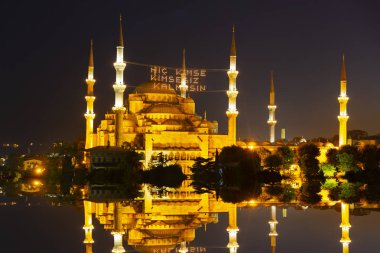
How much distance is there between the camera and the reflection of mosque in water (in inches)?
882

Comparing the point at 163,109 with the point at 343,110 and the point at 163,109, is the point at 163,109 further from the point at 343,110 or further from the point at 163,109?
the point at 343,110

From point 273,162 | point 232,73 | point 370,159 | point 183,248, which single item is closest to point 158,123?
point 232,73

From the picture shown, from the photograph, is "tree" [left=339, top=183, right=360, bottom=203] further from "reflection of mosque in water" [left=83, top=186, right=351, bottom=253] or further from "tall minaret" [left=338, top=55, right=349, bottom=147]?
"tall minaret" [left=338, top=55, right=349, bottom=147]

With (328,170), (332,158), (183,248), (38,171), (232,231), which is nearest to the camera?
(183,248)

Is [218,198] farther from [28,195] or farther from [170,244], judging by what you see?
[170,244]

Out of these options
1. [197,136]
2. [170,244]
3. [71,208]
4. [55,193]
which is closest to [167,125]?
[197,136]

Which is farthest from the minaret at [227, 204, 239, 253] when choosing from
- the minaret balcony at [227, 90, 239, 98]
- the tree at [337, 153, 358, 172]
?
the minaret balcony at [227, 90, 239, 98]

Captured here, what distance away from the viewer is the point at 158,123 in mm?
63594

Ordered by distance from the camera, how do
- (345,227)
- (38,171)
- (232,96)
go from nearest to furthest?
(345,227)
(232,96)
(38,171)

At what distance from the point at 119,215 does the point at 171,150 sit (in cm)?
3409

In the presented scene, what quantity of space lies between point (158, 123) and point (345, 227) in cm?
4139

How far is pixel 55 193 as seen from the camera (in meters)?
37.5

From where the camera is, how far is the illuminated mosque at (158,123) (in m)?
60.0

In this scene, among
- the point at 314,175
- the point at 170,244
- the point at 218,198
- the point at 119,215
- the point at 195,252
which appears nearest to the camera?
the point at 195,252
